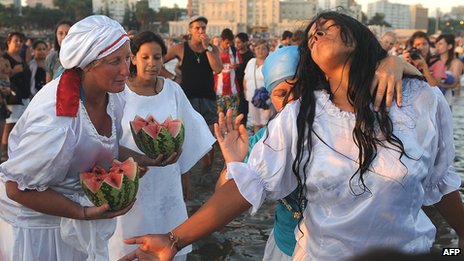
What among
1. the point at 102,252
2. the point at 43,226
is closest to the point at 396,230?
the point at 102,252

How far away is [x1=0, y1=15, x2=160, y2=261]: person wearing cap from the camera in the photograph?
8.05 feet

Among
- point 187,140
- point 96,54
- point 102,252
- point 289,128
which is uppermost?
point 96,54

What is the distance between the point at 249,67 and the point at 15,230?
7101mm

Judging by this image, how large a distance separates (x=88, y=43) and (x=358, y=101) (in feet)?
4.55

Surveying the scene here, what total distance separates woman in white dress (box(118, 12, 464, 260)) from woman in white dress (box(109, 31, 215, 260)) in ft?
5.00

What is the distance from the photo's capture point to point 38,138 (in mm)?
2420

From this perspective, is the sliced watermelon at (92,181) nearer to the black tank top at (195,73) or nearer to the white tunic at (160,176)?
the white tunic at (160,176)

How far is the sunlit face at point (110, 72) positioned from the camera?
2.74m

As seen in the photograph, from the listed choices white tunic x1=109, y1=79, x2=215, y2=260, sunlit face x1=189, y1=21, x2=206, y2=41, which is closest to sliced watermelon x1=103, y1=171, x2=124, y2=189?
white tunic x1=109, y1=79, x2=215, y2=260

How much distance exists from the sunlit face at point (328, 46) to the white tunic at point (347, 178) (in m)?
0.16

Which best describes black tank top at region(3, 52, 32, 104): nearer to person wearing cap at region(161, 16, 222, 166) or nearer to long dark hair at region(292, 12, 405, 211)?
person wearing cap at region(161, 16, 222, 166)

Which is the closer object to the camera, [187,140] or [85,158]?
[85,158]

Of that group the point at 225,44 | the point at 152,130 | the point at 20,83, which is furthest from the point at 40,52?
the point at 152,130

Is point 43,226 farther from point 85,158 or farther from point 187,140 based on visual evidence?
point 187,140
